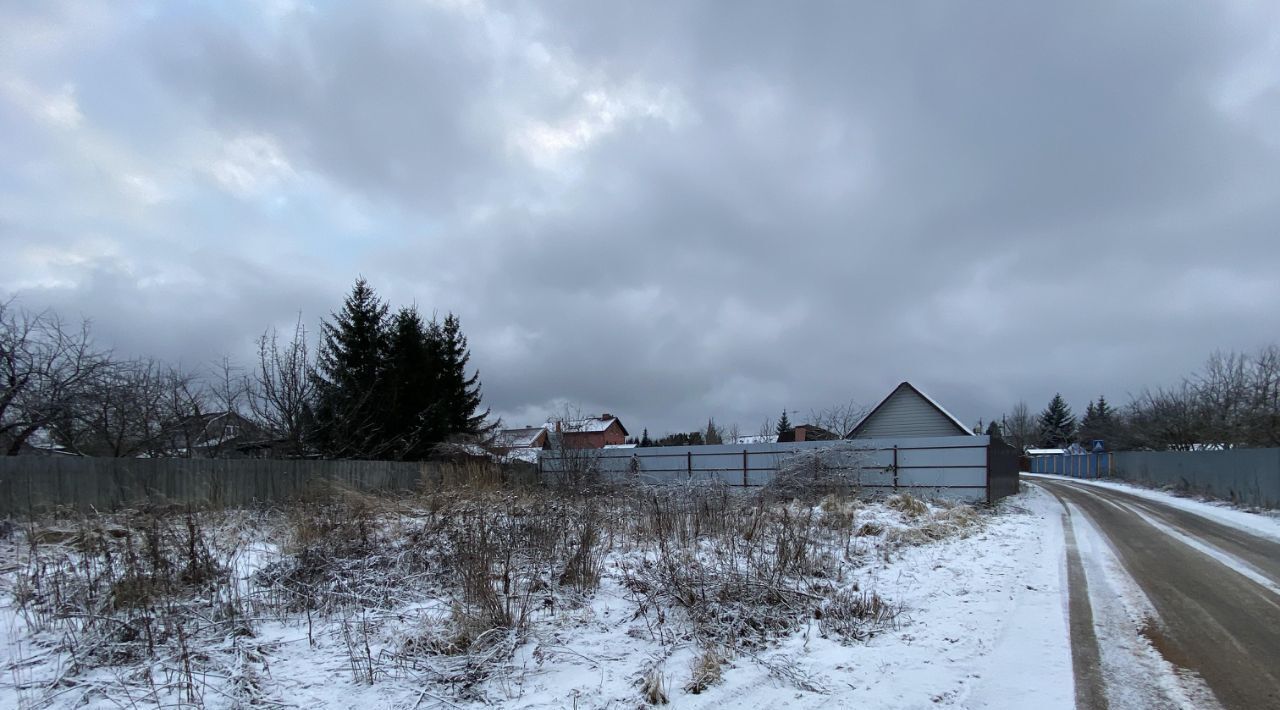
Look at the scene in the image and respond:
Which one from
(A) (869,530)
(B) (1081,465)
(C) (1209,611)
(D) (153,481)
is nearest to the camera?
(C) (1209,611)

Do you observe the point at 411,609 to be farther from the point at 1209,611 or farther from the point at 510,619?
the point at 1209,611

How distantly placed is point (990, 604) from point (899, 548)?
3474mm

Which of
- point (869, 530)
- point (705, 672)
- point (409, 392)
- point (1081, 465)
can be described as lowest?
point (1081, 465)

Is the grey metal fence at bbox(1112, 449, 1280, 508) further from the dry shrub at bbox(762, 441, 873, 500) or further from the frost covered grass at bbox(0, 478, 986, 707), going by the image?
the frost covered grass at bbox(0, 478, 986, 707)

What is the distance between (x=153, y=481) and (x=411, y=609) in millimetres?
10698

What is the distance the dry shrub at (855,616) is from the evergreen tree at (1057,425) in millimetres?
108371

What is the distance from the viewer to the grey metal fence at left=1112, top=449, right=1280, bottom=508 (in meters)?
19.0

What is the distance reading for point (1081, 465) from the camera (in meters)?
53.1

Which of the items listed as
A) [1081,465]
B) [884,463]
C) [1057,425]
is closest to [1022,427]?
[1057,425]

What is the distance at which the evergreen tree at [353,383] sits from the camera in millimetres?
22453

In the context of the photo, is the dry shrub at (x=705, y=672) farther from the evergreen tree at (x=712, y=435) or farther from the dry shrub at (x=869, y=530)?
the evergreen tree at (x=712, y=435)

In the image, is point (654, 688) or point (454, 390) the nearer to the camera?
point (654, 688)

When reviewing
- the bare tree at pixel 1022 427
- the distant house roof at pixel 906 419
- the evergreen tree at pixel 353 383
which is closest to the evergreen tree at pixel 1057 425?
the bare tree at pixel 1022 427

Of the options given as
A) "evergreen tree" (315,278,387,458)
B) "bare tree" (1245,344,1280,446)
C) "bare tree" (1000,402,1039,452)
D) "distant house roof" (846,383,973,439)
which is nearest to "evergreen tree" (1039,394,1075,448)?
"bare tree" (1000,402,1039,452)
